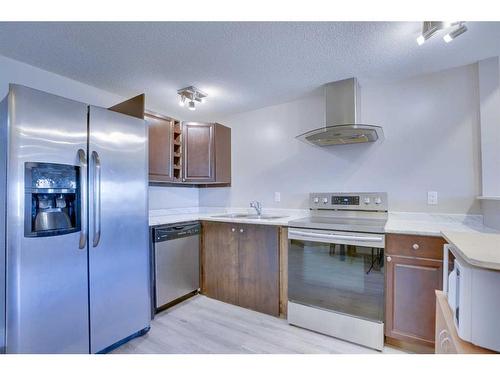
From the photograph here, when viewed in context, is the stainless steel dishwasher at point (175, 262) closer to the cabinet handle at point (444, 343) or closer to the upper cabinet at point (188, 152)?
the upper cabinet at point (188, 152)

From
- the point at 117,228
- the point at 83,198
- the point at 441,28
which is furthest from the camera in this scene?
the point at 117,228

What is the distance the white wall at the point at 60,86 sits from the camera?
74.6 inches

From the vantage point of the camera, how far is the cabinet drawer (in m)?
1.62

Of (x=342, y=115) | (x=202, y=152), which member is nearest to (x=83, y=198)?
(x=202, y=152)

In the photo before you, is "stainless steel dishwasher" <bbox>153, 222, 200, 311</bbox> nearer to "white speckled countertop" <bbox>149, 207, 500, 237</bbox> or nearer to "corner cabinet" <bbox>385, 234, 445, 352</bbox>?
"white speckled countertop" <bbox>149, 207, 500, 237</bbox>

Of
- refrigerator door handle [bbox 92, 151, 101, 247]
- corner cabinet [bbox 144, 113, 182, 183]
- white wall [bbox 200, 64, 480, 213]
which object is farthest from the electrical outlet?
refrigerator door handle [bbox 92, 151, 101, 247]

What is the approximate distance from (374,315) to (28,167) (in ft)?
8.02

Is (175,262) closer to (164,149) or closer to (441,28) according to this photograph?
(164,149)

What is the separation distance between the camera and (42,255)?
1403mm

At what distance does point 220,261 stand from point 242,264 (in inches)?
11.3

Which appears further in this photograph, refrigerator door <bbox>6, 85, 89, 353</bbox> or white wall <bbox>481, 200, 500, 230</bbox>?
white wall <bbox>481, 200, 500, 230</bbox>

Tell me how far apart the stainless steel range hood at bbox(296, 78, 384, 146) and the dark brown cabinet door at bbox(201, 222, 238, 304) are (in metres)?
1.28

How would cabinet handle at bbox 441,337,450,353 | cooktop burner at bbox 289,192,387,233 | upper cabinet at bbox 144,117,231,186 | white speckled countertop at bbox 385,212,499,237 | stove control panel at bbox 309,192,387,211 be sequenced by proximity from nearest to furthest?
cabinet handle at bbox 441,337,450,353 → white speckled countertop at bbox 385,212,499,237 → cooktop burner at bbox 289,192,387,233 → stove control panel at bbox 309,192,387,211 → upper cabinet at bbox 144,117,231,186

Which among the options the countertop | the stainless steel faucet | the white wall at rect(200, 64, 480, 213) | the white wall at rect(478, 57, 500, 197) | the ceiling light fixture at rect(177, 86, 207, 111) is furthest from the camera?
the stainless steel faucet
